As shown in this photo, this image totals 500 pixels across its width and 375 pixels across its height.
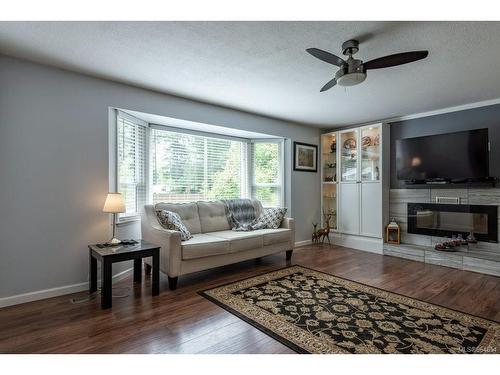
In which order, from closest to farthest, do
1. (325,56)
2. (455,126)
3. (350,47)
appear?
(325,56)
(350,47)
(455,126)

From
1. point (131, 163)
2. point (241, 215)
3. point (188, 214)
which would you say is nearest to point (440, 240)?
point (241, 215)

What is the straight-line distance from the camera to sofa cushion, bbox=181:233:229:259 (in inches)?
119

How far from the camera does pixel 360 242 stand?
4.98m

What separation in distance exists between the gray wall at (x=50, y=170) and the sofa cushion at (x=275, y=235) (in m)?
2.04

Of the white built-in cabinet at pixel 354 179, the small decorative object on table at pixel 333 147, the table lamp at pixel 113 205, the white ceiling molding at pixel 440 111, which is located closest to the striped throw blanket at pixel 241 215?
the table lamp at pixel 113 205

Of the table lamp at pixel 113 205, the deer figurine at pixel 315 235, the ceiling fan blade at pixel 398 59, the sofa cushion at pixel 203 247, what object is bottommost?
the deer figurine at pixel 315 235

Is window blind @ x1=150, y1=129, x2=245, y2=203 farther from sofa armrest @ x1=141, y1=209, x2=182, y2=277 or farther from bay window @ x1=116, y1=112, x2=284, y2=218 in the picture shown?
sofa armrest @ x1=141, y1=209, x2=182, y2=277

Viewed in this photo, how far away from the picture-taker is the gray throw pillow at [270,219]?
4.19m

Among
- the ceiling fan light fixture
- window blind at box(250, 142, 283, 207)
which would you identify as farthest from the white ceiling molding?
the ceiling fan light fixture

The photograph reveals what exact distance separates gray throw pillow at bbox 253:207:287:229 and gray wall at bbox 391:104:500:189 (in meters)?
2.22

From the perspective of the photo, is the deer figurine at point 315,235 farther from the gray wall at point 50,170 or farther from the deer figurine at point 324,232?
the gray wall at point 50,170

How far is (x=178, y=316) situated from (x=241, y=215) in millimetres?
2185

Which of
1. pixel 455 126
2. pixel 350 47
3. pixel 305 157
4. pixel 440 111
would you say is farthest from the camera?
pixel 305 157

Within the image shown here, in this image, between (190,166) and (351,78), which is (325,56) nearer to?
(351,78)
